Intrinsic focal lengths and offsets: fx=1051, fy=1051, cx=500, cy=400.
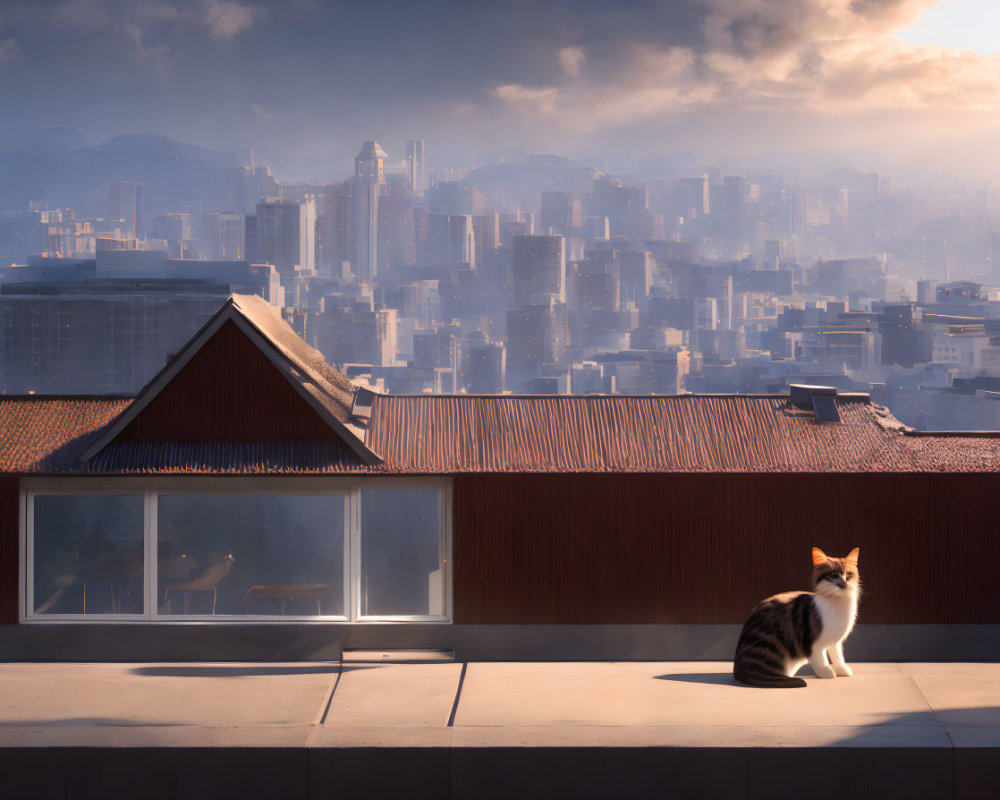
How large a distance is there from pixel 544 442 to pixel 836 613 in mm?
4205

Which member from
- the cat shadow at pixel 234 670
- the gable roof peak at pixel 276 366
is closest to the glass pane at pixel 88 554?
the gable roof peak at pixel 276 366

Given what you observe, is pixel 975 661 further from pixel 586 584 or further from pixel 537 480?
pixel 537 480

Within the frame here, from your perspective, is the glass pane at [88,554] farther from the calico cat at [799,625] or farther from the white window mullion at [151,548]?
the calico cat at [799,625]

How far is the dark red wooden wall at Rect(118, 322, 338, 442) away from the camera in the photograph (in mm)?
13508

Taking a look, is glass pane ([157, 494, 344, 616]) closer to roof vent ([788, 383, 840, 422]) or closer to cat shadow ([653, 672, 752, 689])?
cat shadow ([653, 672, 752, 689])

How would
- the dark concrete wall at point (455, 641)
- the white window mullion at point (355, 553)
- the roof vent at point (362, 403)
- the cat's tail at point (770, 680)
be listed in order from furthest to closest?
the roof vent at point (362, 403), the white window mullion at point (355, 553), the dark concrete wall at point (455, 641), the cat's tail at point (770, 680)

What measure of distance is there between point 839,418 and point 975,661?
11.5ft

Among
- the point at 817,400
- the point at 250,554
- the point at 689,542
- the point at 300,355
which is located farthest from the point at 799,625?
the point at 300,355

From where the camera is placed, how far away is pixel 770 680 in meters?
11.8

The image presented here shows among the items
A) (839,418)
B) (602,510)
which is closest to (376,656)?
(602,510)

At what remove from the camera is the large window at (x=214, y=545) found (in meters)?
13.4

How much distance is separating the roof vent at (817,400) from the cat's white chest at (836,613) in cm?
317

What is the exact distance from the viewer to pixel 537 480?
523 inches

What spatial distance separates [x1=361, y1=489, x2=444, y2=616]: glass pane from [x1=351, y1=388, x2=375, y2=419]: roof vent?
1.14 meters
